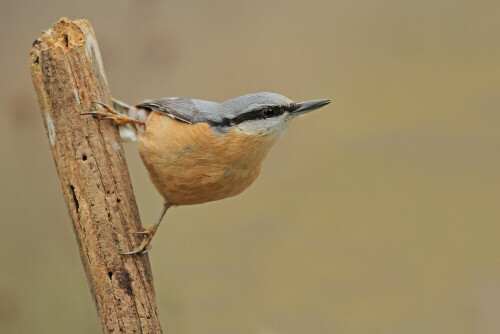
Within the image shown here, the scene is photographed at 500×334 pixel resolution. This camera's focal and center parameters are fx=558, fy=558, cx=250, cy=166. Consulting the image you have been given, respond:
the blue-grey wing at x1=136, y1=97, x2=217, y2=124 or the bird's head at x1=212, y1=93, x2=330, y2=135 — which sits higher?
the blue-grey wing at x1=136, y1=97, x2=217, y2=124

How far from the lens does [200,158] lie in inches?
125

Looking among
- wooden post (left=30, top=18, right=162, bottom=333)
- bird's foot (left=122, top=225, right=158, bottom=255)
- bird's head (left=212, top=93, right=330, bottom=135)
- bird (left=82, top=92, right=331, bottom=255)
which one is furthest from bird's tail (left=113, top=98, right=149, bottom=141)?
bird's foot (left=122, top=225, right=158, bottom=255)

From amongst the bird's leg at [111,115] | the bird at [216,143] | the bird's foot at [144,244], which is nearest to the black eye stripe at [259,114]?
the bird at [216,143]

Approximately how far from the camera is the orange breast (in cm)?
317

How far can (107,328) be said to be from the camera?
2639 millimetres

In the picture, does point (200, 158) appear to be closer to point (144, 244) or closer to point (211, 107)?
point (211, 107)

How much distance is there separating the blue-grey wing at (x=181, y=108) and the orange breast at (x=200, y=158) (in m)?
0.05

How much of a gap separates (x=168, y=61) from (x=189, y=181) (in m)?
1.29

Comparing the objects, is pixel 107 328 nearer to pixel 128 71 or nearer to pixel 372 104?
pixel 128 71

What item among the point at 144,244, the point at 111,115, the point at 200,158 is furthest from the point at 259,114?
the point at 144,244

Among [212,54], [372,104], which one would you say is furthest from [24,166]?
[372,104]

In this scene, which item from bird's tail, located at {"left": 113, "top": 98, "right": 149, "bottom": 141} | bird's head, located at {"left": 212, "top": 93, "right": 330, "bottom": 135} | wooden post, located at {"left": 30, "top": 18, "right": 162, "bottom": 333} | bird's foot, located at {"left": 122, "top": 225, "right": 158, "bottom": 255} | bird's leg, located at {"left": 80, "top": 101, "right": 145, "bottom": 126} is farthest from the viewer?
bird's tail, located at {"left": 113, "top": 98, "right": 149, "bottom": 141}

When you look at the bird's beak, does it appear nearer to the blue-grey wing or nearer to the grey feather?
the grey feather

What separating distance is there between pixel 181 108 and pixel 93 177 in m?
0.79
